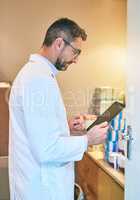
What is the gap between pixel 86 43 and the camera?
2268mm

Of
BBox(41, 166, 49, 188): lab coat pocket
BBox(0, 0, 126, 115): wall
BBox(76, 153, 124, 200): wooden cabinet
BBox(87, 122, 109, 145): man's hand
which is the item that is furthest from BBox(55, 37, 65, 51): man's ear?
BBox(0, 0, 126, 115): wall

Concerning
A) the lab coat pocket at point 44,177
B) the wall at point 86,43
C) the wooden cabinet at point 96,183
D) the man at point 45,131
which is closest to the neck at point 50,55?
the man at point 45,131

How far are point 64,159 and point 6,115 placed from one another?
958 millimetres

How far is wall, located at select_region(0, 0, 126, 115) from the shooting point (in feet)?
6.97

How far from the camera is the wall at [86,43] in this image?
6.97ft

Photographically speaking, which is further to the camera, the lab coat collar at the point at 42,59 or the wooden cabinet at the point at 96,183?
the wooden cabinet at the point at 96,183

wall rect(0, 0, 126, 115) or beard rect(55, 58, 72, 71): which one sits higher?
wall rect(0, 0, 126, 115)

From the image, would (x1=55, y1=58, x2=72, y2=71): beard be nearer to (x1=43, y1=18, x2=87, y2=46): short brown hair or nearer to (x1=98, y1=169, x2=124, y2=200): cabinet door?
(x1=43, y1=18, x2=87, y2=46): short brown hair

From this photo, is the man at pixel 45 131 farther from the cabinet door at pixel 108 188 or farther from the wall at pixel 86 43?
the wall at pixel 86 43

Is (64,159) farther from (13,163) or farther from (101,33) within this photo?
(101,33)

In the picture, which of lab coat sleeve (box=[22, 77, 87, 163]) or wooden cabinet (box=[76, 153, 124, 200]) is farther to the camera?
wooden cabinet (box=[76, 153, 124, 200])

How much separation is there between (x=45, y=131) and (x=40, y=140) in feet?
0.13

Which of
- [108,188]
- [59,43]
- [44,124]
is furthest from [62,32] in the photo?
[108,188]

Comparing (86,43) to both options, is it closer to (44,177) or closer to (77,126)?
(77,126)
